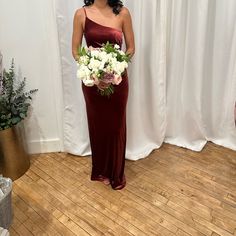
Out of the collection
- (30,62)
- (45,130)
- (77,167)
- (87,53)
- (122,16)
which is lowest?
(77,167)

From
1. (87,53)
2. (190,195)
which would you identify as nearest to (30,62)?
(87,53)

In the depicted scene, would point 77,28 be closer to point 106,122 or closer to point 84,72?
point 84,72

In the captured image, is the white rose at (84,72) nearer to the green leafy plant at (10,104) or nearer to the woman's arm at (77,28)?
the woman's arm at (77,28)

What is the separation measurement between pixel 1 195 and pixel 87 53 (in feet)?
3.50

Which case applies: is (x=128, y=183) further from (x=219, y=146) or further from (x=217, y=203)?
(x=219, y=146)

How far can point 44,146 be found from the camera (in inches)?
106

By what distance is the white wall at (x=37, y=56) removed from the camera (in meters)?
2.19

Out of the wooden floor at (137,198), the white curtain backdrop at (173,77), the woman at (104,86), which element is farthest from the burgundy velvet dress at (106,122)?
the white curtain backdrop at (173,77)

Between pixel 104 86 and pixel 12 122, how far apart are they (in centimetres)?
91

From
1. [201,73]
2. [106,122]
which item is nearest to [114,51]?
[106,122]

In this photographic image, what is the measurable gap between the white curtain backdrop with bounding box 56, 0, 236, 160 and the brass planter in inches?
17.1

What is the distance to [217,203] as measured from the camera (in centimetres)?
208

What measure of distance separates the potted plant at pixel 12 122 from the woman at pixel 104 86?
0.63 m

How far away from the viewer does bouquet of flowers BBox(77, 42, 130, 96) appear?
162 cm
